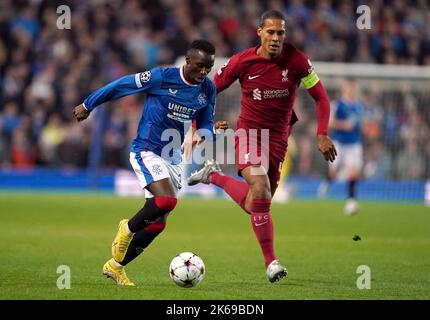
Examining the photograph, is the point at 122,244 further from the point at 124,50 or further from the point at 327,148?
the point at 124,50

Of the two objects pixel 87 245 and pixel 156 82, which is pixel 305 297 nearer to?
pixel 156 82

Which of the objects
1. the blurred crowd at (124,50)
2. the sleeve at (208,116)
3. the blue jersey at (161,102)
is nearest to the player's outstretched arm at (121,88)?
the blue jersey at (161,102)

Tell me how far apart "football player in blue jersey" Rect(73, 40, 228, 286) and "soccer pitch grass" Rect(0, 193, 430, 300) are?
426 mm

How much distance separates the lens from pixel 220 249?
38.6ft

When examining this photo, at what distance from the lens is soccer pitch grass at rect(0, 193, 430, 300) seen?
8164 millimetres

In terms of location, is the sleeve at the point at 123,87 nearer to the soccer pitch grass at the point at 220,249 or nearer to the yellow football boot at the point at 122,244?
the yellow football boot at the point at 122,244

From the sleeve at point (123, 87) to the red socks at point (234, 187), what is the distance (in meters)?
1.63

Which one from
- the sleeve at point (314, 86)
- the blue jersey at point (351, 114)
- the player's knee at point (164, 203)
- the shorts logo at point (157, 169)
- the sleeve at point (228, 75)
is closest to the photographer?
the player's knee at point (164, 203)

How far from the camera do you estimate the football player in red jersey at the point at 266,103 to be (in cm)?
912

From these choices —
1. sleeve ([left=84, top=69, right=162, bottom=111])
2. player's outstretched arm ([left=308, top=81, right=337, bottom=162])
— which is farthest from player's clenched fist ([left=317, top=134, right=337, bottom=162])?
sleeve ([left=84, top=69, right=162, bottom=111])

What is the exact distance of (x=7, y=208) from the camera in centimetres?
1677

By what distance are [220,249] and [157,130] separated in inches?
132

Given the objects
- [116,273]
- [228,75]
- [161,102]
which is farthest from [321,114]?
[116,273]

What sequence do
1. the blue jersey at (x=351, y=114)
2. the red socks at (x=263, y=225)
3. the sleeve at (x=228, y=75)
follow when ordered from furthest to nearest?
1. the blue jersey at (x=351, y=114)
2. the sleeve at (x=228, y=75)
3. the red socks at (x=263, y=225)
